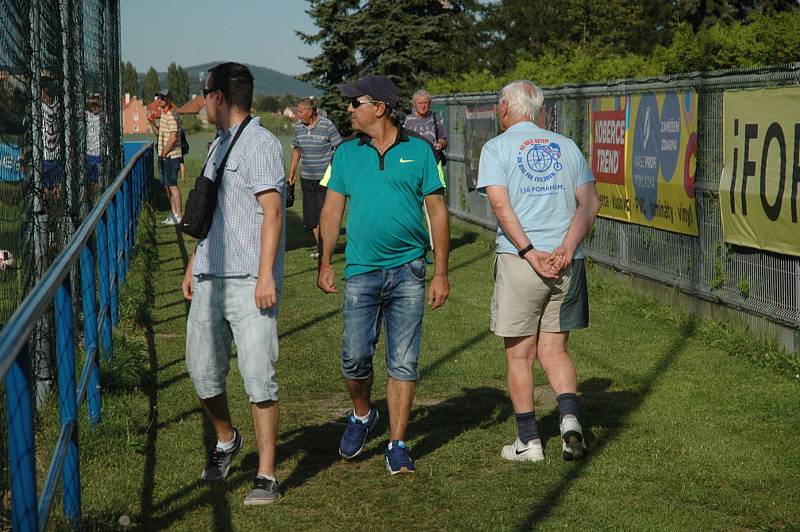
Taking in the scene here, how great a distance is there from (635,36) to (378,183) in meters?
77.8

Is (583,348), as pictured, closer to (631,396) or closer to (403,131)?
(631,396)

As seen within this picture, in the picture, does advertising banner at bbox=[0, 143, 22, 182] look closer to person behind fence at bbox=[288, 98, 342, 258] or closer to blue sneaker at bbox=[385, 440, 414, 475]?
blue sneaker at bbox=[385, 440, 414, 475]

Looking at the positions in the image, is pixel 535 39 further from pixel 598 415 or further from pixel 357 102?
pixel 357 102

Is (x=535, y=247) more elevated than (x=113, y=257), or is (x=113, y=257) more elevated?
(x=535, y=247)

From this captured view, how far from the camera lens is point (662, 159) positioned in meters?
10.7

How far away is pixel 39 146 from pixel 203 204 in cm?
164

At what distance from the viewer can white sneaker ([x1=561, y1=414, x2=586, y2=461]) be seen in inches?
235

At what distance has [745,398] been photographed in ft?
24.3

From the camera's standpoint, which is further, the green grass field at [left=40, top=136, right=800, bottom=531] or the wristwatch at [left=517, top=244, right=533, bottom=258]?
the wristwatch at [left=517, top=244, right=533, bottom=258]

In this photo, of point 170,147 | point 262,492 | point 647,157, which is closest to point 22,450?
point 262,492

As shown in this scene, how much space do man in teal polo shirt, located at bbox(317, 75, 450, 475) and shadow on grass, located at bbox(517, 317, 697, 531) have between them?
0.78 m

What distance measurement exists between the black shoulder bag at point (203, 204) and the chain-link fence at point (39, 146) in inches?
30.4

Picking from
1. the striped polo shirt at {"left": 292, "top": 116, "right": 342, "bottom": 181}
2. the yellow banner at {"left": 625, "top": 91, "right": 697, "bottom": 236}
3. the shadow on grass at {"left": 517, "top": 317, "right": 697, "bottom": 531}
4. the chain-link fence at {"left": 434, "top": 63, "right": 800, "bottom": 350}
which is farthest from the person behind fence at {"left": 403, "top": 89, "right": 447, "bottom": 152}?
the shadow on grass at {"left": 517, "top": 317, "right": 697, "bottom": 531}

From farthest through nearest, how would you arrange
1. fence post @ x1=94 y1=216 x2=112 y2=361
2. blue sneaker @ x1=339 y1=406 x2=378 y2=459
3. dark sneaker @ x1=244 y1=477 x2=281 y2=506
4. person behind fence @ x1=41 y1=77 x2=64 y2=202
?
fence post @ x1=94 y1=216 x2=112 y2=361, person behind fence @ x1=41 y1=77 x2=64 y2=202, blue sneaker @ x1=339 y1=406 x2=378 y2=459, dark sneaker @ x1=244 y1=477 x2=281 y2=506
